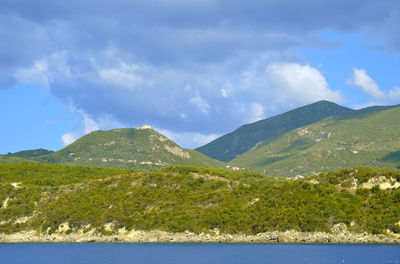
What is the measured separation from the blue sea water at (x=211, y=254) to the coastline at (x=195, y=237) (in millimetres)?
6579

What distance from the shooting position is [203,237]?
113 meters

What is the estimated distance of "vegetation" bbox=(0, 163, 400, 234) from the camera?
105250 mm

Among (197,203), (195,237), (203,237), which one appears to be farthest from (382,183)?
(197,203)

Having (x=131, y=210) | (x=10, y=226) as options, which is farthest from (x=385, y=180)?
(x=10, y=226)

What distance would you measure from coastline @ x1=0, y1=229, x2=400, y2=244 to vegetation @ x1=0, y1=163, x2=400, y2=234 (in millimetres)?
1731

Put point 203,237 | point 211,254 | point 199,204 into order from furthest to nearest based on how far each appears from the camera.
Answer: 1. point 199,204
2. point 203,237
3. point 211,254

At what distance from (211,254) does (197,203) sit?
46.0 meters

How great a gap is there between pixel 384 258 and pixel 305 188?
158 feet

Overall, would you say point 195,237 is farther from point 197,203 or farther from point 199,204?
point 197,203

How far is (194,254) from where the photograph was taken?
8425 cm

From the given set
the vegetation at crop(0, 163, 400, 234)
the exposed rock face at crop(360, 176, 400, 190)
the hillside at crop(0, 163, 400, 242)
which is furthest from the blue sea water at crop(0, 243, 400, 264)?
the exposed rock face at crop(360, 176, 400, 190)

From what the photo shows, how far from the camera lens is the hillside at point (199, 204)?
345ft

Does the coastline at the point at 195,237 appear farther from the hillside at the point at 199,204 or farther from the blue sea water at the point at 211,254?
the blue sea water at the point at 211,254

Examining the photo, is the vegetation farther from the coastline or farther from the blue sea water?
the blue sea water
